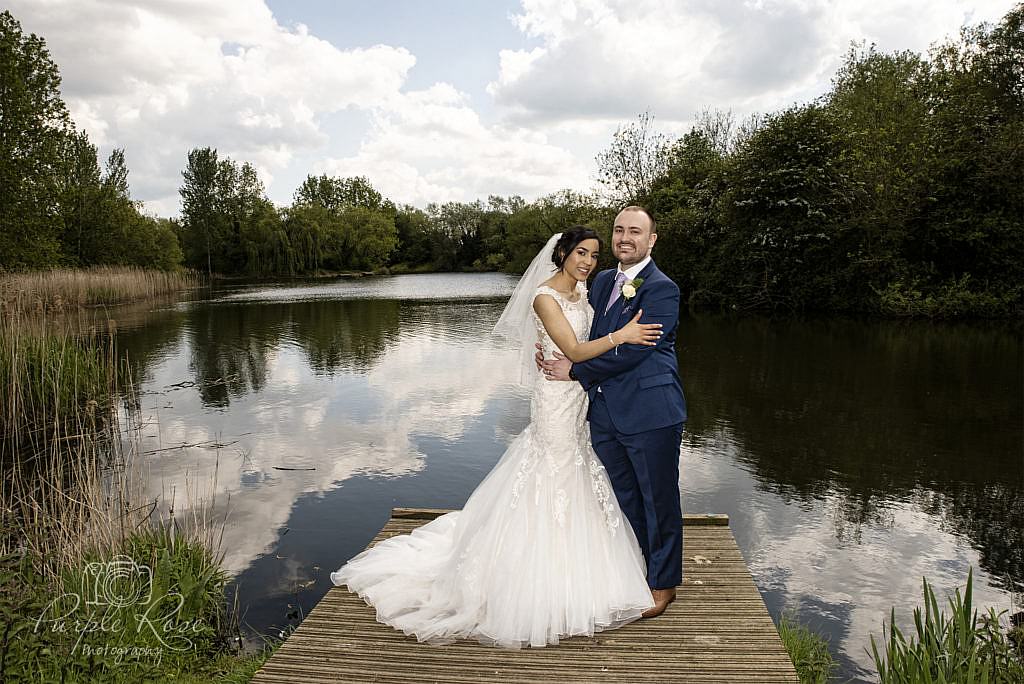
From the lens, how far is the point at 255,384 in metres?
13.4

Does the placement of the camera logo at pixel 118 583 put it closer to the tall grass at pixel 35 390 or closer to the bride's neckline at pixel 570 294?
the bride's neckline at pixel 570 294

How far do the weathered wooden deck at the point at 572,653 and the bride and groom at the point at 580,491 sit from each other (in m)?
0.09

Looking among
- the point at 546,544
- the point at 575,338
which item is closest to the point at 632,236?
Answer: the point at 575,338

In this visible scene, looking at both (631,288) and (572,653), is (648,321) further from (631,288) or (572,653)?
(572,653)

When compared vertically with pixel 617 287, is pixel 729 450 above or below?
below

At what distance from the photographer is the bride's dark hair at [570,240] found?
3.92 metres

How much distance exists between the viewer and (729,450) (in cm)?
902

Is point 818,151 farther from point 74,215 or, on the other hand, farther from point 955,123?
point 74,215

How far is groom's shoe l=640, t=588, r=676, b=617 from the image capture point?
3.85 metres

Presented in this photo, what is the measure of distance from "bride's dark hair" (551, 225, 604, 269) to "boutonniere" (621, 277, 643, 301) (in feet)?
1.20

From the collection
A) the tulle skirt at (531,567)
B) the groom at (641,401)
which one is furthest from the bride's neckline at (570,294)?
the tulle skirt at (531,567)

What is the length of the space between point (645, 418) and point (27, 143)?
2667cm

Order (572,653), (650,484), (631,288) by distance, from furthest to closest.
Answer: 1. (650,484)
2. (631,288)
3. (572,653)

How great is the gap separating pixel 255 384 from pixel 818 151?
19812 millimetres
